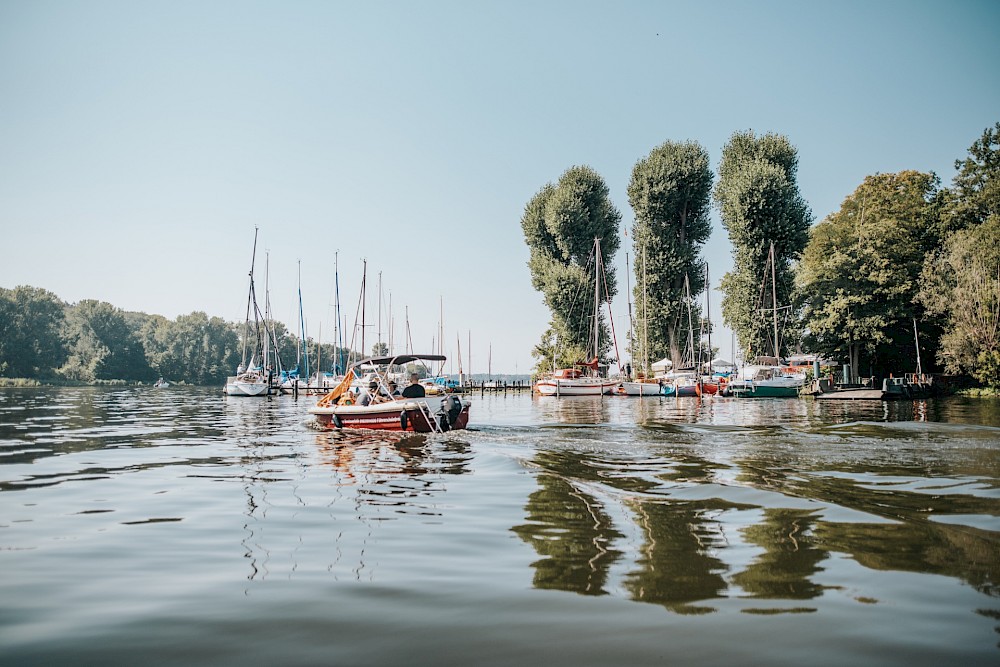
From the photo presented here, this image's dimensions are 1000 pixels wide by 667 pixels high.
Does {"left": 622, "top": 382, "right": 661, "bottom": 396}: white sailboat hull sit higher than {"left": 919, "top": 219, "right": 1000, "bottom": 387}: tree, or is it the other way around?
{"left": 919, "top": 219, "right": 1000, "bottom": 387}: tree

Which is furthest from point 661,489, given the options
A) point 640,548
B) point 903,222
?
point 903,222

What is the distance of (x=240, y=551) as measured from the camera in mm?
6355

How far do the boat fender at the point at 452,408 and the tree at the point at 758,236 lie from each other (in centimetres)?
3754

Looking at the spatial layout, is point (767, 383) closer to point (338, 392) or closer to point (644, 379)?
point (644, 379)

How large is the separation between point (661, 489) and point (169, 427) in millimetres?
19429

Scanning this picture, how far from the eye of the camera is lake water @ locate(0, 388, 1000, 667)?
3.90 m

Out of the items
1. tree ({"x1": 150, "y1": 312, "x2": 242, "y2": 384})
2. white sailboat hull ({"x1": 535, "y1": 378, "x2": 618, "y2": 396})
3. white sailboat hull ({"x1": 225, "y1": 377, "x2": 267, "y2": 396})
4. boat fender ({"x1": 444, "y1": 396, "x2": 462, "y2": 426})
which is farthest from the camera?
tree ({"x1": 150, "y1": 312, "x2": 242, "y2": 384})

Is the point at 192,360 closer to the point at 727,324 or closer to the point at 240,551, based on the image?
the point at 727,324

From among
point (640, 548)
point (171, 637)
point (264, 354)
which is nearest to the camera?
point (171, 637)

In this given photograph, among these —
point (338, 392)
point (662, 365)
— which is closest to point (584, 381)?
point (662, 365)

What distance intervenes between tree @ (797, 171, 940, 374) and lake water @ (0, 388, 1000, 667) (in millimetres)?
39214

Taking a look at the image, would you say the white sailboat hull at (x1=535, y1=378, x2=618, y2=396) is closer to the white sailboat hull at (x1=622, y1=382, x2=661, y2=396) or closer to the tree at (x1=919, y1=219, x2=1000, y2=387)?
the white sailboat hull at (x1=622, y1=382, x2=661, y2=396)

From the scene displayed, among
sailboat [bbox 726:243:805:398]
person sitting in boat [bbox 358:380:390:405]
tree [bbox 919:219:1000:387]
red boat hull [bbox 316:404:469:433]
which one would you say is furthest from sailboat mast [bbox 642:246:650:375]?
red boat hull [bbox 316:404:469:433]

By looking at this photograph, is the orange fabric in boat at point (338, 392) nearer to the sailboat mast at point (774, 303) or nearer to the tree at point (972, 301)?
the sailboat mast at point (774, 303)
